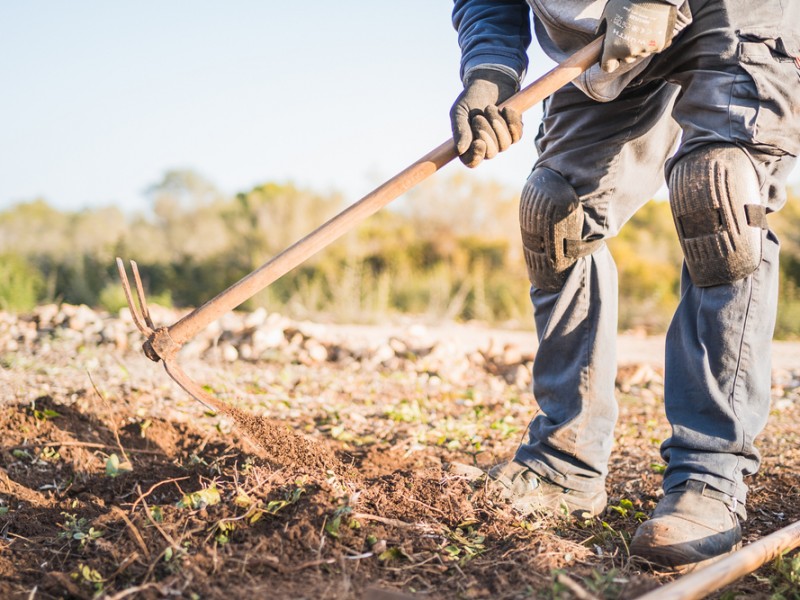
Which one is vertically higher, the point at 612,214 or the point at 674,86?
the point at 674,86

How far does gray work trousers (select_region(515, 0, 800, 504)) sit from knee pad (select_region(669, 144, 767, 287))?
0.04m

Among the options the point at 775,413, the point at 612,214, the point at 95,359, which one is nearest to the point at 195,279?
the point at 95,359

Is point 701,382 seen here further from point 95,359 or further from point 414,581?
point 95,359

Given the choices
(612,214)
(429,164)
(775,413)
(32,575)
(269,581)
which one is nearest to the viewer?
(269,581)

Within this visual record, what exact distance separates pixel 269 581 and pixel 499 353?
409 cm

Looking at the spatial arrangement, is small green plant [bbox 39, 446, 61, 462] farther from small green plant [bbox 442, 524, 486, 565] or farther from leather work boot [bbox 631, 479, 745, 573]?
leather work boot [bbox 631, 479, 745, 573]

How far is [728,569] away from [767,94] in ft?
3.88

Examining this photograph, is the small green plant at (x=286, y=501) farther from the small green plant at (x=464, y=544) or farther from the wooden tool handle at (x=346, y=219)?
the wooden tool handle at (x=346, y=219)

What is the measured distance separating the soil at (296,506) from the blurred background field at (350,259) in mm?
5531

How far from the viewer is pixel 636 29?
1.91 metres

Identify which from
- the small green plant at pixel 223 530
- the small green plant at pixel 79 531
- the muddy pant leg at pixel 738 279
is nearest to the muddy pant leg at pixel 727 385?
the muddy pant leg at pixel 738 279

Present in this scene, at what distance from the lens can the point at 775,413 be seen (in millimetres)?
4055

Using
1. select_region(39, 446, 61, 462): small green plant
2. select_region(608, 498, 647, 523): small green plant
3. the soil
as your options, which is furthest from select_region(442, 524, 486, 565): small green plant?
select_region(39, 446, 61, 462): small green plant

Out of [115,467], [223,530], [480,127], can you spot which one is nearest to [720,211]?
[480,127]
